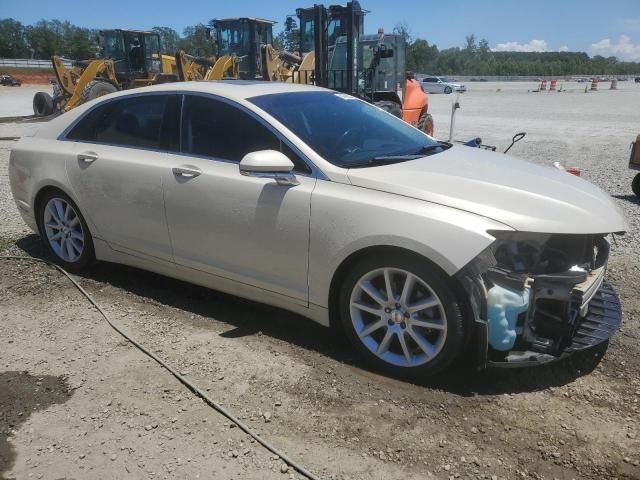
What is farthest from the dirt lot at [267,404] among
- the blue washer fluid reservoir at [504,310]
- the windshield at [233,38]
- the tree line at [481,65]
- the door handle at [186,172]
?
the tree line at [481,65]

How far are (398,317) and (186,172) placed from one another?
5.78ft

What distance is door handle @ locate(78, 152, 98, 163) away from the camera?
166 inches

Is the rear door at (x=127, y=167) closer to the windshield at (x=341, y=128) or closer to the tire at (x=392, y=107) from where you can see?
the windshield at (x=341, y=128)

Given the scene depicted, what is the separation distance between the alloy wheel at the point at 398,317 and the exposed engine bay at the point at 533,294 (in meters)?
0.27

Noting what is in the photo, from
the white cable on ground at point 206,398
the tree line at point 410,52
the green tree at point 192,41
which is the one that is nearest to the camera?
the white cable on ground at point 206,398

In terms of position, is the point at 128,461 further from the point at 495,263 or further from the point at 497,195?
the point at 497,195

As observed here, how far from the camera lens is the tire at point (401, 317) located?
282cm

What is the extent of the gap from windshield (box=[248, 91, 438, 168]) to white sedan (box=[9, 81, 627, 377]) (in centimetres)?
2

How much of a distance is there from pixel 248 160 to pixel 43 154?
8.02 ft

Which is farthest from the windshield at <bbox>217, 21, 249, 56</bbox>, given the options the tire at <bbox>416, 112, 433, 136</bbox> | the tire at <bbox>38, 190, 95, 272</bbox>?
the tire at <bbox>38, 190, 95, 272</bbox>

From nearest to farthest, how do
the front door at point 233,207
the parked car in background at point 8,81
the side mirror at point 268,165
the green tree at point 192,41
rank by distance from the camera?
the side mirror at point 268,165 → the front door at point 233,207 → the parked car in background at point 8,81 → the green tree at point 192,41

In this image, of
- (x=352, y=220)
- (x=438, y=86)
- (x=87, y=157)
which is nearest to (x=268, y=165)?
(x=352, y=220)

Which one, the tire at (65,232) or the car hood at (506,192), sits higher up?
the car hood at (506,192)

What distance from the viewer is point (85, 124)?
447 centimetres
